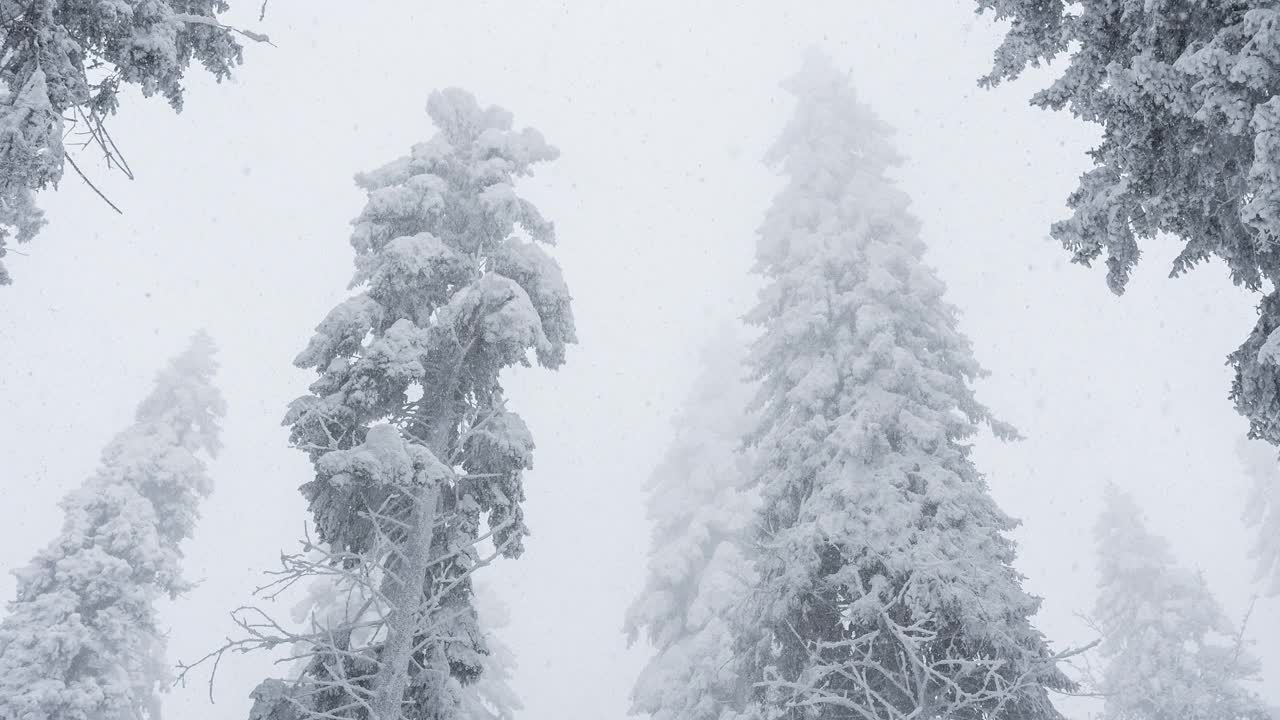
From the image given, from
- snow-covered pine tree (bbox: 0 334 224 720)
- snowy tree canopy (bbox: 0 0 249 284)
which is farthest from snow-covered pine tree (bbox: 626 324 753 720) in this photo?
snow-covered pine tree (bbox: 0 334 224 720)

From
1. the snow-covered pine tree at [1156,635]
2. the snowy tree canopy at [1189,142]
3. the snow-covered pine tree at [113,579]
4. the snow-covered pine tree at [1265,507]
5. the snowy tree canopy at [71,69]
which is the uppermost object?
the snow-covered pine tree at [1265,507]

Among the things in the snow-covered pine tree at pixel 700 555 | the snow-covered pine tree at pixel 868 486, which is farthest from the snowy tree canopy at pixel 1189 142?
the snow-covered pine tree at pixel 700 555

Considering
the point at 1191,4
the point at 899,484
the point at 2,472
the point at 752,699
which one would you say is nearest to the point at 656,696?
the point at 752,699

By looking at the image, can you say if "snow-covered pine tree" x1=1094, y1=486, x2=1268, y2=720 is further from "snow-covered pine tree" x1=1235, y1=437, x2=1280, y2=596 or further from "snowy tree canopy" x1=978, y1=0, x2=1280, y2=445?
"snowy tree canopy" x1=978, y1=0, x2=1280, y2=445

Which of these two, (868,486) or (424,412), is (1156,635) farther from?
(424,412)

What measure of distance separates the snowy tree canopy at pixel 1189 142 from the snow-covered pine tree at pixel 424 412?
239 inches

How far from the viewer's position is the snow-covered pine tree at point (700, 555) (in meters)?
16.8

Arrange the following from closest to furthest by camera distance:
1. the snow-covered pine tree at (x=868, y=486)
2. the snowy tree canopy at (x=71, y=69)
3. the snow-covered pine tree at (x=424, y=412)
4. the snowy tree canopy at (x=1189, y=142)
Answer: the snowy tree canopy at (x=1189, y=142), the snowy tree canopy at (x=71, y=69), the snow-covered pine tree at (x=424, y=412), the snow-covered pine tree at (x=868, y=486)

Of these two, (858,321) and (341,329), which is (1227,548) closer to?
(858,321)

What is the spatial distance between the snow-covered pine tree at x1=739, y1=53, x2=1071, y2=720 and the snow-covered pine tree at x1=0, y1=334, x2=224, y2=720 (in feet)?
46.8

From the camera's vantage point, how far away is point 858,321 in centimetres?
1430

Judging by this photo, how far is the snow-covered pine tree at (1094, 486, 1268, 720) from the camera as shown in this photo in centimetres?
2061

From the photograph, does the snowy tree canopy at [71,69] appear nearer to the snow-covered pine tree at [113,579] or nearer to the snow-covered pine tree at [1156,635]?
the snow-covered pine tree at [113,579]

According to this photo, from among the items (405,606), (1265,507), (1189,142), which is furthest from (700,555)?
(1265,507)
